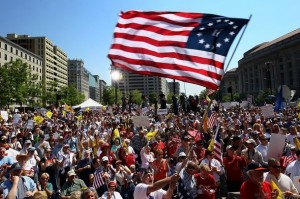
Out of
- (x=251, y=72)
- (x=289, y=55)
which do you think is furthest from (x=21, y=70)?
(x=251, y=72)

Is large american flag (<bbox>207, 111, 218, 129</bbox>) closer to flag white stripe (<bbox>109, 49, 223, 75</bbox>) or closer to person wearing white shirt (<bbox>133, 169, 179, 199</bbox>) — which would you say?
flag white stripe (<bbox>109, 49, 223, 75</bbox>)

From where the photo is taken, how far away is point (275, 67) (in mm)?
109250

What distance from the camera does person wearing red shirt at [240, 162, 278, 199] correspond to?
543 centimetres

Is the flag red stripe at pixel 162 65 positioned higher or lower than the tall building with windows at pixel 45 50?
lower

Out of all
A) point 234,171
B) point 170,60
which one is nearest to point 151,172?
point 170,60

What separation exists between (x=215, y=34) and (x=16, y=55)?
105505 millimetres

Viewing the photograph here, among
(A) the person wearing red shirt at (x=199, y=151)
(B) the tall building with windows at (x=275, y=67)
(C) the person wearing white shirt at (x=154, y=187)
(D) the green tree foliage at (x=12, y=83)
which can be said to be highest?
(B) the tall building with windows at (x=275, y=67)

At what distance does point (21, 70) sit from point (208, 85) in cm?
6379

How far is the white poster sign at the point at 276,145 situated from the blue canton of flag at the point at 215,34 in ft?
15.1

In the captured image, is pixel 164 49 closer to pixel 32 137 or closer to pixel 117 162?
pixel 117 162

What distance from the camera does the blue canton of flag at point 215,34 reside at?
5.92 meters

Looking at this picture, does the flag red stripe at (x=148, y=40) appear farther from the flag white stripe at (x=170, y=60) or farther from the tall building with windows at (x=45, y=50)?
the tall building with windows at (x=45, y=50)

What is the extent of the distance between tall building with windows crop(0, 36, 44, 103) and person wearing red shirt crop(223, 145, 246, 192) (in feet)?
253

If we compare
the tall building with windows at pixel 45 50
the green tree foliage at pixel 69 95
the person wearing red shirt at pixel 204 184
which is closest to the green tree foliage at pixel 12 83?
the tall building with windows at pixel 45 50
